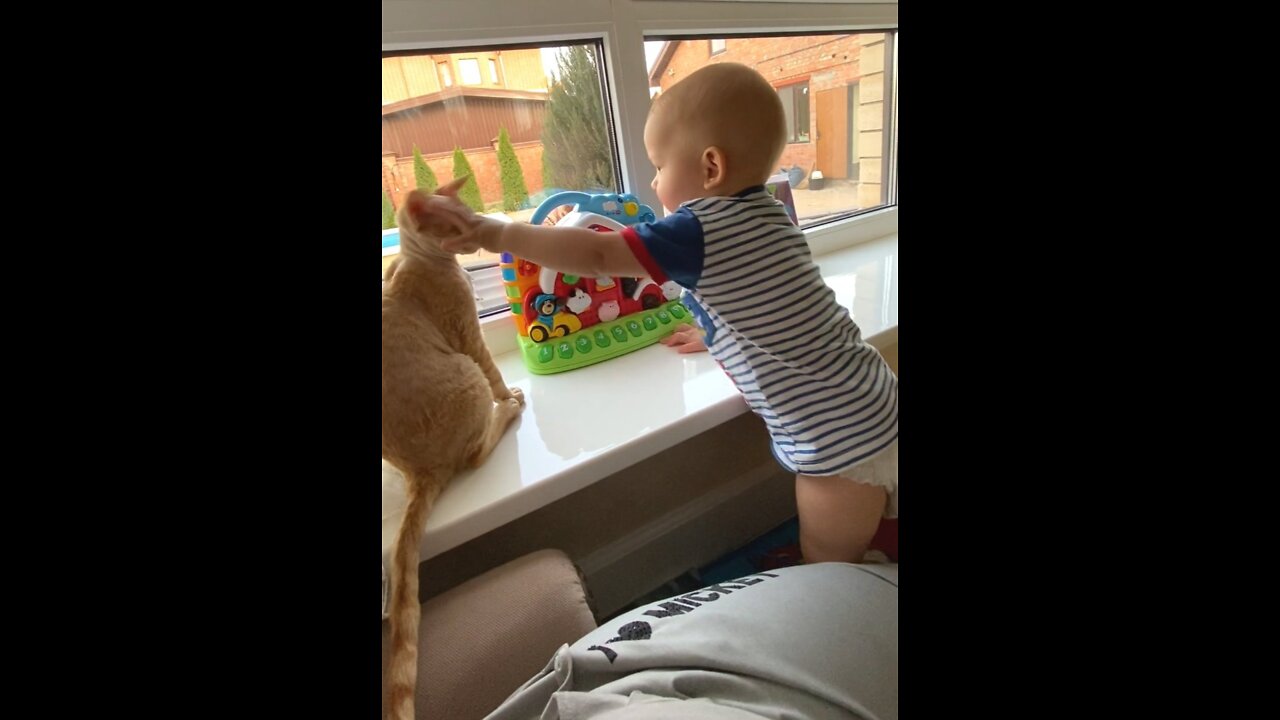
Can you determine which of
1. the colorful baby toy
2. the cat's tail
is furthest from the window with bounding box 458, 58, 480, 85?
the cat's tail

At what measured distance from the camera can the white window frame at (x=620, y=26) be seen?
0.85 m

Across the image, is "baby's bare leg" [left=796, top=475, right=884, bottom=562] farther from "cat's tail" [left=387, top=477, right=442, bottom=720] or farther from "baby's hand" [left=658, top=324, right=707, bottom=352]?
"cat's tail" [left=387, top=477, right=442, bottom=720]

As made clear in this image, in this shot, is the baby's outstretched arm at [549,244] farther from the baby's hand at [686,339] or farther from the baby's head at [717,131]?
the baby's hand at [686,339]

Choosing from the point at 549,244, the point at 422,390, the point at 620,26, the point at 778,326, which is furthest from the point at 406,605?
the point at 620,26

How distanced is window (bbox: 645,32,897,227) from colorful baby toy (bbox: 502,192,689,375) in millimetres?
410

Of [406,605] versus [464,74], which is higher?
[464,74]

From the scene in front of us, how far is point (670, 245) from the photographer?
2.12 feet

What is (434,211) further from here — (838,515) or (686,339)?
(838,515)

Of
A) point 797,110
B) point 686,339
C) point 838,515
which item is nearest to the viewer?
point 838,515

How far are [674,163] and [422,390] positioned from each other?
406mm

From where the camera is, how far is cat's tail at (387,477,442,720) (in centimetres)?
54
